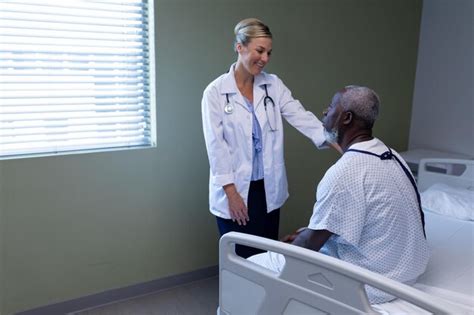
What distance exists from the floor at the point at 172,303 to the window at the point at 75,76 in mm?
857

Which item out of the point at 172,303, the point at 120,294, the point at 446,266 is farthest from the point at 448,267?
the point at 120,294

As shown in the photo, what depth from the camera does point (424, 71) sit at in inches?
126

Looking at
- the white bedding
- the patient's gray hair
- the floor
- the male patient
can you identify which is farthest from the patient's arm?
the floor

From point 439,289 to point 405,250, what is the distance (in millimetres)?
301

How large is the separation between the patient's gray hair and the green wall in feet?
3.83

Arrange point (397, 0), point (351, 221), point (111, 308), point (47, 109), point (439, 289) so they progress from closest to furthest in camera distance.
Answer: point (351, 221)
point (439, 289)
point (47, 109)
point (111, 308)
point (397, 0)

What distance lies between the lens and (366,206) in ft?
3.87

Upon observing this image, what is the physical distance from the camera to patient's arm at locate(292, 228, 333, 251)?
1.24 metres

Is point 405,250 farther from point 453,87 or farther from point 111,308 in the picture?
point 453,87

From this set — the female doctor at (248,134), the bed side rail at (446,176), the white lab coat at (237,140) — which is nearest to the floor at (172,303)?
the female doctor at (248,134)

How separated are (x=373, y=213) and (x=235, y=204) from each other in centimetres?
69

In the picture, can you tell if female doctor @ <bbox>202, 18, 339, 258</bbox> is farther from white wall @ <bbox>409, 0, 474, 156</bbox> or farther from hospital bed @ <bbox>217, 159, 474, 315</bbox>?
white wall @ <bbox>409, 0, 474, 156</bbox>

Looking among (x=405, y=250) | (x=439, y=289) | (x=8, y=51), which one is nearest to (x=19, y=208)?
(x=8, y=51)

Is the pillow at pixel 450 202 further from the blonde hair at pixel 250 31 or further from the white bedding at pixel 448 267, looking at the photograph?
the blonde hair at pixel 250 31
